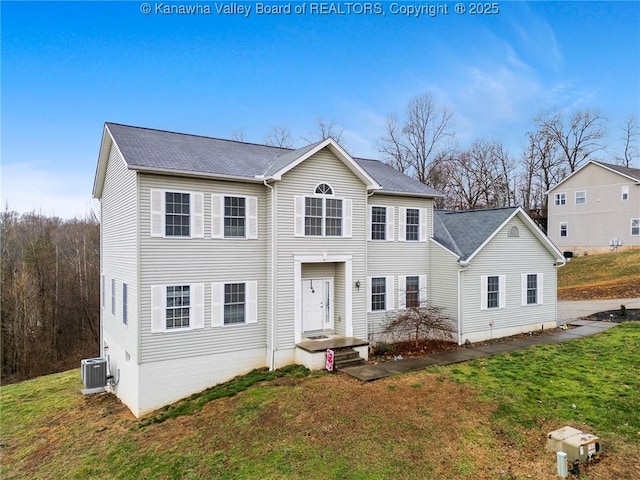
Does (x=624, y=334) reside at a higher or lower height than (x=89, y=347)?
higher

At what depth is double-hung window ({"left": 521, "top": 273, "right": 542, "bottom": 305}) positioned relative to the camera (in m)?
16.3

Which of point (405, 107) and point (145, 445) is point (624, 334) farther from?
point (405, 107)

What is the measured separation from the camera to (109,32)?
47.6ft

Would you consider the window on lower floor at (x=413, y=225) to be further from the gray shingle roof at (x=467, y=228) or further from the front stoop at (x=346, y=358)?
the front stoop at (x=346, y=358)

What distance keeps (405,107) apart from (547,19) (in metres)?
19.5

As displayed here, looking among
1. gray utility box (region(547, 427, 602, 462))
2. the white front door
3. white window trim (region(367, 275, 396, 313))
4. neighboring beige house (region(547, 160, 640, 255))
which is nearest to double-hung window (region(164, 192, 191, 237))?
the white front door

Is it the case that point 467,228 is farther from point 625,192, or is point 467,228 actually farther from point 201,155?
Result: point 625,192

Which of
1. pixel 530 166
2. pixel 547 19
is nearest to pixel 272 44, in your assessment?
pixel 547 19

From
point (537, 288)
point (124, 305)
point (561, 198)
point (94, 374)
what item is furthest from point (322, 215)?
point (561, 198)

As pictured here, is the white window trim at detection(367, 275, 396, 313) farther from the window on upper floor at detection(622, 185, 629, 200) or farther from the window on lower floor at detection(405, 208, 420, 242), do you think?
the window on upper floor at detection(622, 185, 629, 200)

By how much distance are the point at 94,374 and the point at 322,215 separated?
30.8 ft

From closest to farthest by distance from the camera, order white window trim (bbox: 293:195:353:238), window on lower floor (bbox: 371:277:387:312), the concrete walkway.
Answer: the concrete walkway, white window trim (bbox: 293:195:353:238), window on lower floor (bbox: 371:277:387:312)

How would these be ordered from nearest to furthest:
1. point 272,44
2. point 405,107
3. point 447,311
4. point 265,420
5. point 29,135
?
point 265,420, point 447,311, point 272,44, point 29,135, point 405,107

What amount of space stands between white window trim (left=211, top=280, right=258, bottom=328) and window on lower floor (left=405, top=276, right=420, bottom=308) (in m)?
6.20
